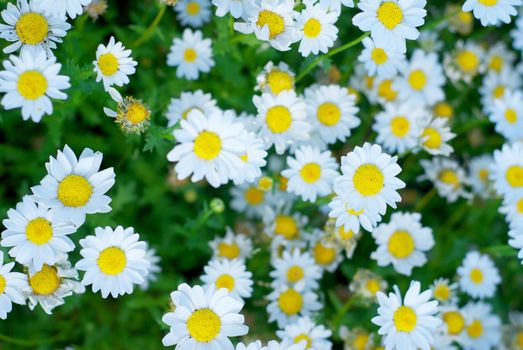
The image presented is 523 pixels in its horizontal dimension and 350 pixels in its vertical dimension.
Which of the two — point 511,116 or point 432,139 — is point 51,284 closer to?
point 432,139

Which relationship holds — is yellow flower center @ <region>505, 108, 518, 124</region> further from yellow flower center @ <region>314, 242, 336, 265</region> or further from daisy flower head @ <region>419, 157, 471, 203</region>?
yellow flower center @ <region>314, 242, 336, 265</region>

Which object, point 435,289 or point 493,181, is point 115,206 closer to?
point 435,289

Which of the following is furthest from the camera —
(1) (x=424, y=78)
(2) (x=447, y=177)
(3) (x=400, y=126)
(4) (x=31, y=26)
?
(1) (x=424, y=78)

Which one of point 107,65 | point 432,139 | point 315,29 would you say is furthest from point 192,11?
point 432,139

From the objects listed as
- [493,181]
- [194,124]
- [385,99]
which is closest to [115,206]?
[194,124]

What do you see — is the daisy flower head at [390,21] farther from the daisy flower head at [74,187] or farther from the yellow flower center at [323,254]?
the daisy flower head at [74,187]

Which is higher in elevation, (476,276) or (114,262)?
(476,276)

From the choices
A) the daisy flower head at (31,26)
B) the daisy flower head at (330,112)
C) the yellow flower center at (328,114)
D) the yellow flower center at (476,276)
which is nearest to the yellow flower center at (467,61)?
the daisy flower head at (330,112)
